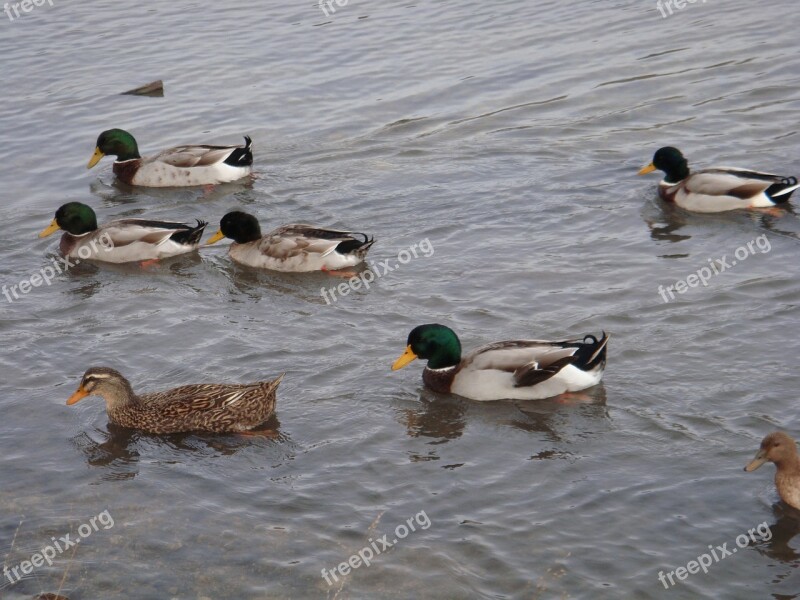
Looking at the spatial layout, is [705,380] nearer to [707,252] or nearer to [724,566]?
[724,566]

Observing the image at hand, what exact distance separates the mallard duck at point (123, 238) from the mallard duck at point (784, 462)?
24.3 ft

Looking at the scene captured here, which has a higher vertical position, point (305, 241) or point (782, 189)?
point (305, 241)

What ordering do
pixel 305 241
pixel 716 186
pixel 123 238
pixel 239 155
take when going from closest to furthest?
pixel 305 241 → pixel 123 238 → pixel 716 186 → pixel 239 155

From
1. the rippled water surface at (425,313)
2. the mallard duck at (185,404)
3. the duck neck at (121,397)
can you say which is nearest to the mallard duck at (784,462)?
the rippled water surface at (425,313)

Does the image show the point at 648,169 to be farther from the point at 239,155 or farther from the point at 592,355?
the point at 592,355

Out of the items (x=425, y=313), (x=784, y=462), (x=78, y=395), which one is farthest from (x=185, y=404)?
(x=784, y=462)

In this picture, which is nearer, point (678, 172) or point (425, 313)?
point (425, 313)

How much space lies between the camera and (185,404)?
925cm

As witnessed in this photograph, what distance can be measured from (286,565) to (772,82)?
1281 centimetres

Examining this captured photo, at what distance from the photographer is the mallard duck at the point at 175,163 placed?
1537 centimetres

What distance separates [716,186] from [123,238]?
6.73 metres

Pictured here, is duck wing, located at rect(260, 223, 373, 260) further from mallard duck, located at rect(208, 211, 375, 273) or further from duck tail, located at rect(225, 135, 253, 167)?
duck tail, located at rect(225, 135, 253, 167)

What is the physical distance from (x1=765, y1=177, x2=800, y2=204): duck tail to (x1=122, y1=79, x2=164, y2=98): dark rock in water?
10.2m

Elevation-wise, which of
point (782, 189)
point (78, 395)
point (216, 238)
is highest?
point (78, 395)
